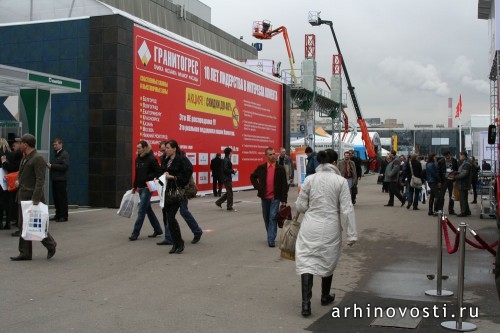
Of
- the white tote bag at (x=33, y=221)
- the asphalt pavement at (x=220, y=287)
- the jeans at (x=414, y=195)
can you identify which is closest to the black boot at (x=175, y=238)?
the asphalt pavement at (x=220, y=287)

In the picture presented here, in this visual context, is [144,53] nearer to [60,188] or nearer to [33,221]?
[60,188]

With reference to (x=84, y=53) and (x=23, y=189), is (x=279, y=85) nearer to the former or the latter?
(x=84, y=53)

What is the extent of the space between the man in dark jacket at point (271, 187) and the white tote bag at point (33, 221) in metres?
3.50

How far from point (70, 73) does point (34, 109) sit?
358 cm

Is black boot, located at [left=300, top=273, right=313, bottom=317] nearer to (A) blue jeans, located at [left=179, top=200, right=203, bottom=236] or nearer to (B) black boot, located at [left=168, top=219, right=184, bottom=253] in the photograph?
(B) black boot, located at [left=168, top=219, right=184, bottom=253]

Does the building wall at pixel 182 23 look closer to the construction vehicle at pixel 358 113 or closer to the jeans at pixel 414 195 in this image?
the construction vehicle at pixel 358 113

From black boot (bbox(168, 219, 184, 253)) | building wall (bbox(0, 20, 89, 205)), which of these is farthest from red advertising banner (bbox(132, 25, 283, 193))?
black boot (bbox(168, 219, 184, 253))

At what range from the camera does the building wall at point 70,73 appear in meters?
16.3

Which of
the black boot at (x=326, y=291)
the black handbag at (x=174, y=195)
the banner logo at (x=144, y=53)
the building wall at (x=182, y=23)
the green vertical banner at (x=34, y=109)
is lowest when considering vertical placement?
the black boot at (x=326, y=291)

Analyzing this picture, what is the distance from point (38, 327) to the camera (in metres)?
5.02

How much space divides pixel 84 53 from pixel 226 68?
7506mm

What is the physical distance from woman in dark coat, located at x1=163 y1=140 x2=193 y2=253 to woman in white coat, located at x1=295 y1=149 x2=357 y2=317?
347cm

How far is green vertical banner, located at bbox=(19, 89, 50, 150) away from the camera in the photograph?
43.1 ft

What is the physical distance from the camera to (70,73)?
1647 centimetres
